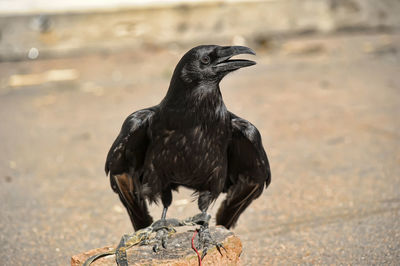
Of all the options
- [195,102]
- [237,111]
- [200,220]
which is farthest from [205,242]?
[237,111]

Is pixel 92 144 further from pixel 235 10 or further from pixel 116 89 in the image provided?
pixel 235 10

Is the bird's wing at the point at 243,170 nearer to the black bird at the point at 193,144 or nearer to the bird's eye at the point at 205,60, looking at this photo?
the black bird at the point at 193,144

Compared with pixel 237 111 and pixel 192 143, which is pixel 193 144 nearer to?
pixel 192 143

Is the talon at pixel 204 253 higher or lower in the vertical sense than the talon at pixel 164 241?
lower

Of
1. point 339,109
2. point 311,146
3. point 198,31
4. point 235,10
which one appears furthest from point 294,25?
point 311,146

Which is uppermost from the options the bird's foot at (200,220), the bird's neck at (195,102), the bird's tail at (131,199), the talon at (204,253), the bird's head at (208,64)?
the bird's head at (208,64)

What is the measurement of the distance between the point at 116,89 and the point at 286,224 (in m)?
4.24

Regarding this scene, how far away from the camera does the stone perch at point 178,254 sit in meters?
3.21

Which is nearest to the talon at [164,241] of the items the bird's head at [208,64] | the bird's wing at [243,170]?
the bird's wing at [243,170]

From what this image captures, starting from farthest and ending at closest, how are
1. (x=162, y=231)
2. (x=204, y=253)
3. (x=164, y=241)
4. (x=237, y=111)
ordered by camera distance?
1. (x=237, y=111)
2. (x=162, y=231)
3. (x=164, y=241)
4. (x=204, y=253)

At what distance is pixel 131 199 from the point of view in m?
3.81

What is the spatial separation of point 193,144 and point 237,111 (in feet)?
11.9

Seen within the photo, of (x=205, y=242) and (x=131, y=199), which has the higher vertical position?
(x=131, y=199)

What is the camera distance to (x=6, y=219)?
4.50m
